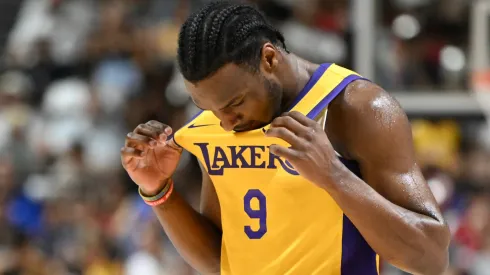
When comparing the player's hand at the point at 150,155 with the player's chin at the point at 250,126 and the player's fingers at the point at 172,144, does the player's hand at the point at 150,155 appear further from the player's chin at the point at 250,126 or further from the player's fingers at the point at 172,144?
the player's chin at the point at 250,126

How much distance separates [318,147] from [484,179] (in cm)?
572

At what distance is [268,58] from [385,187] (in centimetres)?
53

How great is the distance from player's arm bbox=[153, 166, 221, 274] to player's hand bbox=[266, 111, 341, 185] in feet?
2.60

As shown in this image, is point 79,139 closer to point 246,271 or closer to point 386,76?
point 386,76

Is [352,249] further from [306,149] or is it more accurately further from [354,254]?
[306,149]

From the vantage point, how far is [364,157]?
2627mm

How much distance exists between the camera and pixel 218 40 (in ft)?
8.58

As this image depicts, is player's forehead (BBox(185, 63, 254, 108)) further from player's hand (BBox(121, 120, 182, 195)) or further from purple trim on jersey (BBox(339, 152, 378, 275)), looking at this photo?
purple trim on jersey (BBox(339, 152, 378, 275))

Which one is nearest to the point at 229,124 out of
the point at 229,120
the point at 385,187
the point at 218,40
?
the point at 229,120

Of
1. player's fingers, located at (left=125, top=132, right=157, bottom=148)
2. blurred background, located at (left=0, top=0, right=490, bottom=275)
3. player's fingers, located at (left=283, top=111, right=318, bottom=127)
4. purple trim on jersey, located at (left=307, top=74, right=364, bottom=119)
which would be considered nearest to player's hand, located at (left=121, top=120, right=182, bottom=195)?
Result: player's fingers, located at (left=125, top=132, right=157, bottom=148)

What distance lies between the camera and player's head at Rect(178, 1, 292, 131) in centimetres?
262

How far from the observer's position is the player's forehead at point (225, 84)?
2627 mm

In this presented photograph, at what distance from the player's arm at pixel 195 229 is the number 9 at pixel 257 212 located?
307 mm

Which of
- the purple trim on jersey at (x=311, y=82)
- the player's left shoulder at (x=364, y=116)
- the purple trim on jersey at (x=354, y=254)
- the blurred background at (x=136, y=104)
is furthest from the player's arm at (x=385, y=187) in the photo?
the blurred background at (x=136, y=104)
